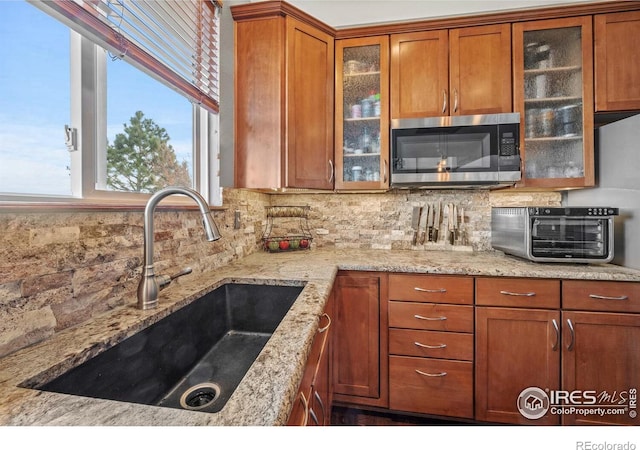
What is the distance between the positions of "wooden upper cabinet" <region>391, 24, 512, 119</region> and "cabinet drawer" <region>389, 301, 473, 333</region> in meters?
1.23

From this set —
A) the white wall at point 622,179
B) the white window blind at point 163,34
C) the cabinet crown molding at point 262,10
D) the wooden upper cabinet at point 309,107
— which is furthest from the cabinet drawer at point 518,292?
the cabinet crown molding at point 262,10

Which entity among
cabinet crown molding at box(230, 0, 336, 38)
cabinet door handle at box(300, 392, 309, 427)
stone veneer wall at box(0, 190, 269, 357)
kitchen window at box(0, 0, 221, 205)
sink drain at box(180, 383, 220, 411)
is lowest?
sink drain at box(180, 383, 220, 411)

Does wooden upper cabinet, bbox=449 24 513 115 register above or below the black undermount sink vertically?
above

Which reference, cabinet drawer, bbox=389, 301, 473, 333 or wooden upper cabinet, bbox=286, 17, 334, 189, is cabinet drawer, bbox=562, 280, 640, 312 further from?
wooden upper cabinet, bbox=286, 17, 334, 189

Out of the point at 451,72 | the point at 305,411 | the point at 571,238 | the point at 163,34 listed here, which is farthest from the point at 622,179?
the point at 163,34

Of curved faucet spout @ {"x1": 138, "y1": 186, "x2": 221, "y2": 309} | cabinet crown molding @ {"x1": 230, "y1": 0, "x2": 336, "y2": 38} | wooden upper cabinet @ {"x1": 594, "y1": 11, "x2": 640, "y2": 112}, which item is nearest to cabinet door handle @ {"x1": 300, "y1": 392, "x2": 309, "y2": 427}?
curved faucet spout @ {"x1": 138, "y1": 186, "x2": 221, "y2": 309}

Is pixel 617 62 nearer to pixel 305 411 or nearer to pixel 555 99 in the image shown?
pixel 555 99

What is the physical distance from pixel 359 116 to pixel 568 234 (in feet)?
4.74

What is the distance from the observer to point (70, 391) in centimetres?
60

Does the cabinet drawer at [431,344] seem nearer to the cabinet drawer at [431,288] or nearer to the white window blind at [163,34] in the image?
the cabinet drawer at [431,288]

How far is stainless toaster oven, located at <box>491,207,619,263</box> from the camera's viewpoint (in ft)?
4.83
